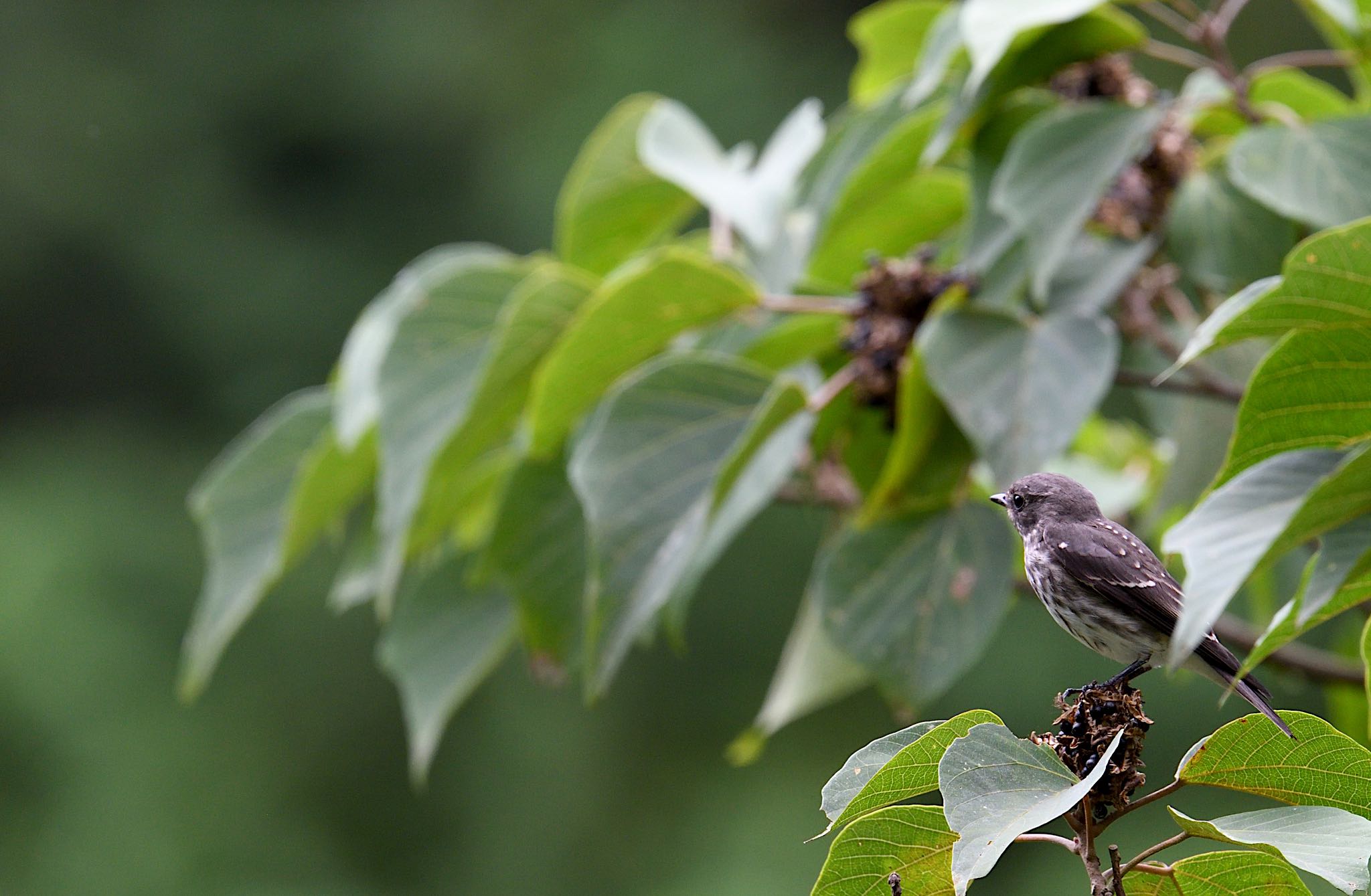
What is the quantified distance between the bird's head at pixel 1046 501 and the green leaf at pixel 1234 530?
365mm

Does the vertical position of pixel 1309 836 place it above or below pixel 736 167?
below

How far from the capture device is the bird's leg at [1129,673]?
1184 millimetres

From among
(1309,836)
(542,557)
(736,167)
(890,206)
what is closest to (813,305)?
(890,206)

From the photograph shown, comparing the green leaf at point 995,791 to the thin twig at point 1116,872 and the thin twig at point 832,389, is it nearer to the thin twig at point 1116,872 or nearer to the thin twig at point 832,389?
the thin twig at point 1116,872

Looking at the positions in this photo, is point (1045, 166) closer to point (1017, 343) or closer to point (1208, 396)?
point (1017, 343)

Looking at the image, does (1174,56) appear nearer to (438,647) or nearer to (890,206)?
(890,206)

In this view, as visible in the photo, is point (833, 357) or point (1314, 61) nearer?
point (1314, 61)

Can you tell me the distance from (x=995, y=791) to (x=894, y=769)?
0.07m

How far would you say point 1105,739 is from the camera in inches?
43.3

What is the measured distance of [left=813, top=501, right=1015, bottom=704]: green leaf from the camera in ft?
6.08

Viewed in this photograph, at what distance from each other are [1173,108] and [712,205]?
2.05ft

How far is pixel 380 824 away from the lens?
8.66 meters

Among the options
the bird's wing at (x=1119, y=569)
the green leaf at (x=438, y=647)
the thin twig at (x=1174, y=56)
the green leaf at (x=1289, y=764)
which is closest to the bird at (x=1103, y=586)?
the bird's wing at (x=1119, y=569)

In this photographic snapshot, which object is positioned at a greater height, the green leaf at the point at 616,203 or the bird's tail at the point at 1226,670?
the green leaf at the point at 616,203
